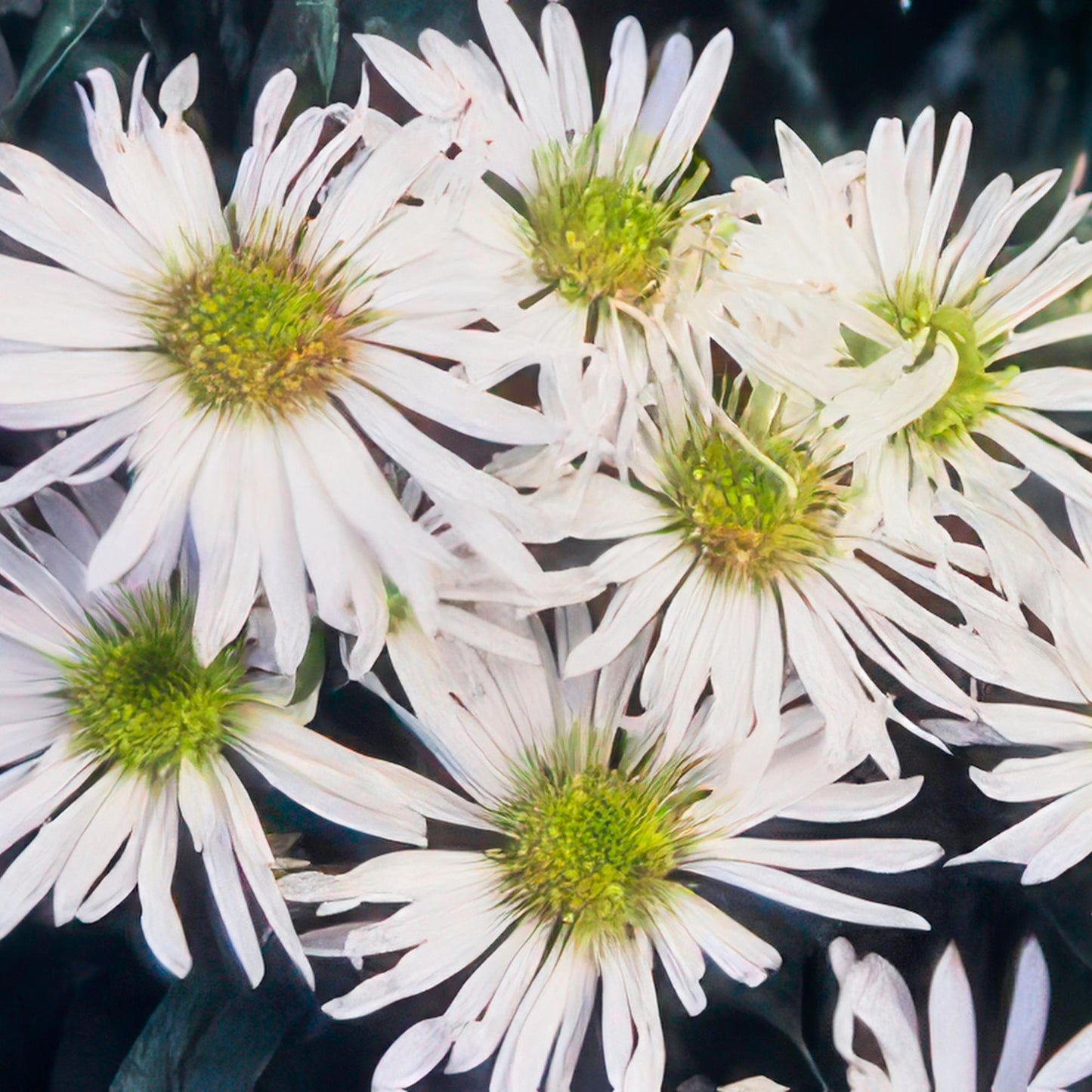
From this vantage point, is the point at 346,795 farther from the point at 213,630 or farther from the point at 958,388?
the point at 958,388

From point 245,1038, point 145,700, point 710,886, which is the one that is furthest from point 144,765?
point 710,886

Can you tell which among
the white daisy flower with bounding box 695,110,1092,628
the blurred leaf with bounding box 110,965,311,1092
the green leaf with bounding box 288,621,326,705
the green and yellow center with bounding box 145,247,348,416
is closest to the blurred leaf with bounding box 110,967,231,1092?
the blurred leaf with bounding box 110,965,311,1092

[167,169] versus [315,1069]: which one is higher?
[167,169]

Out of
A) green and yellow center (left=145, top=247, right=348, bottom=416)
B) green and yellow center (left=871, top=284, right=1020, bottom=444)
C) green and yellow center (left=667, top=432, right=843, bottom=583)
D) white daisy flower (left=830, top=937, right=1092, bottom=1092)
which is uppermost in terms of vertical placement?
green and yellow center (left=145, top=247, right=348, bottom=416)

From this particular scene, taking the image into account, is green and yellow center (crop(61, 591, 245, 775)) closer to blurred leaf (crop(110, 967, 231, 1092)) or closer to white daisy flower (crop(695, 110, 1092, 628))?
blurred leaf (crop(110, 967, 231, 1092))

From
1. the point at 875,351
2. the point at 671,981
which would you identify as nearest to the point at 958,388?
the point at 875,351

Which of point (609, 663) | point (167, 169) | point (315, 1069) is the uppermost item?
point (167, 169)

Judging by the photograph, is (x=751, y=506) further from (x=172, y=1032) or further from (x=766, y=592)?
(x=172, y=1032)
